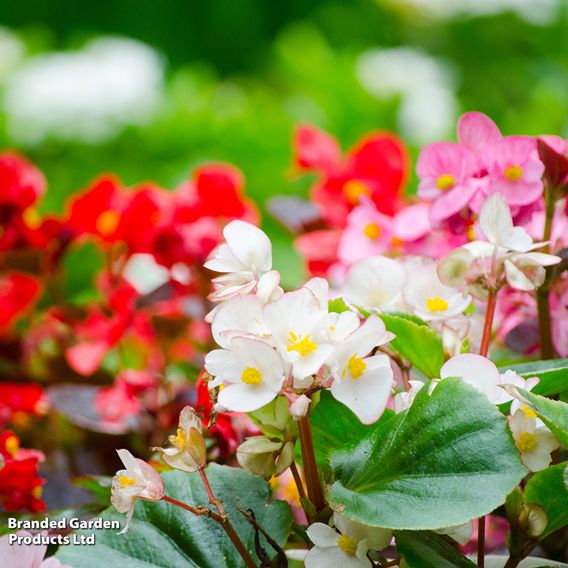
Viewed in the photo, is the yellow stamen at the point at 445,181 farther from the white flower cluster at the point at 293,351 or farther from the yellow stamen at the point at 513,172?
the white flower cluster at the point at 293,351

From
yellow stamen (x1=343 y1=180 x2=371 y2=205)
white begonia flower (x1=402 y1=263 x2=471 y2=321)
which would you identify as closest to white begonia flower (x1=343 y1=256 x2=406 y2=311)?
white begonia flower (x1=402 y1=263 x2=471 y2=321)

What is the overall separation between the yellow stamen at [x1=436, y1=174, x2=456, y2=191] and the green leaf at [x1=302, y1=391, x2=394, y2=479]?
6.5 inches

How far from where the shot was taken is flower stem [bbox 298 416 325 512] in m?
0.42

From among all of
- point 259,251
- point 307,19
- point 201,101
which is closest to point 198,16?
point 307,19

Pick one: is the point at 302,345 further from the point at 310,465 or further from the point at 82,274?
the point at 82,274

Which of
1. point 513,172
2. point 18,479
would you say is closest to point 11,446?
point 18,479

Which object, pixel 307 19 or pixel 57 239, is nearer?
pixel 57 239

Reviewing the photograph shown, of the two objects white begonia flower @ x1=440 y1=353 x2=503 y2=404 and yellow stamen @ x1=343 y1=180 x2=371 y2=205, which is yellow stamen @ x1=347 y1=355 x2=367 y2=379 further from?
yellow stamen @ x1=343 y1=180 x2=371 y2=205

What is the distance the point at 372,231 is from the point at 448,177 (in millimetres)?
196

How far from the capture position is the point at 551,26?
9.84 ft

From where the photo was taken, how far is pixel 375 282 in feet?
1.75

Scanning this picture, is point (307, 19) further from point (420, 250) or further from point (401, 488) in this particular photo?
point (401, 488)

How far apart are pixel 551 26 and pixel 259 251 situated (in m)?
2.86

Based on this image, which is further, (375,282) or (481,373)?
Result: (375,282)
